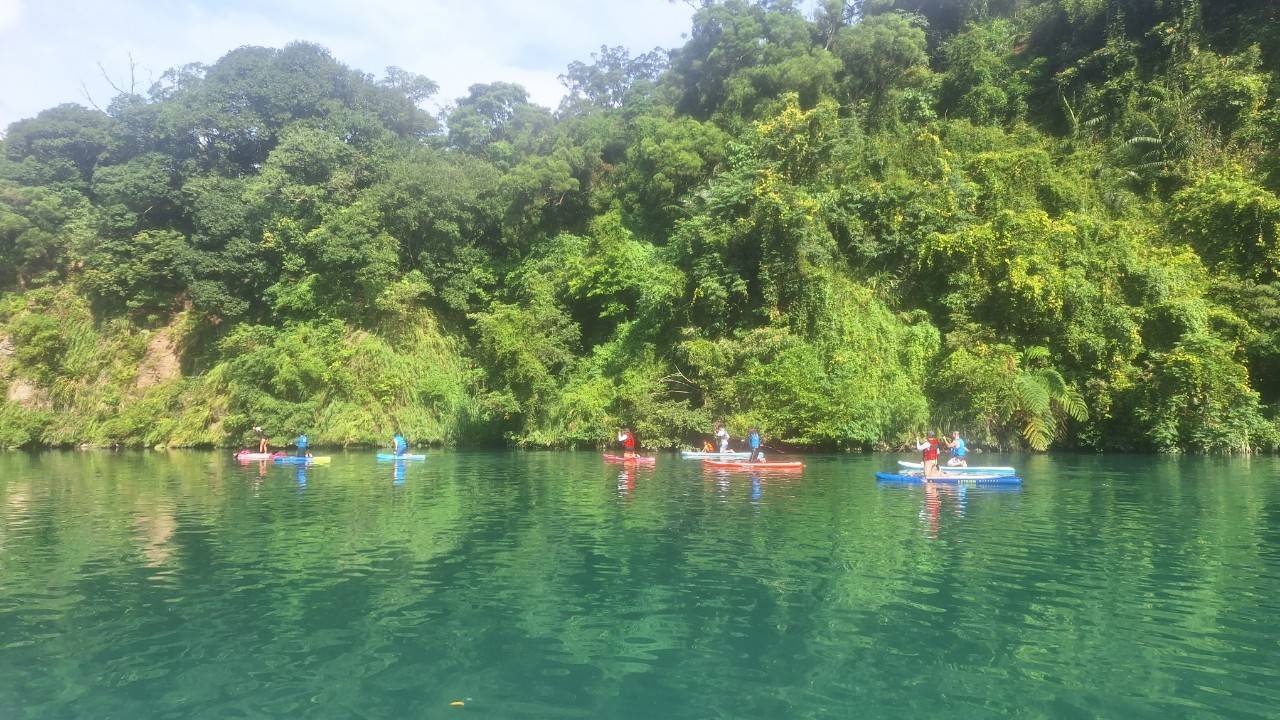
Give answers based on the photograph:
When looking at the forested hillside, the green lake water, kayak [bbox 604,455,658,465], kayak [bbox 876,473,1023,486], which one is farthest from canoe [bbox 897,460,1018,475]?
kayak [bbox 604,455,658,465]

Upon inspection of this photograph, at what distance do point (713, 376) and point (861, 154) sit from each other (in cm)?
1399

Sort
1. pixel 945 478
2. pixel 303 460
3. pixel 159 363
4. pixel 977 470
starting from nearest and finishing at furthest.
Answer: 1. pixel 977 470
2. pixel 945 478
3. pixel 303 460
4. pixel 159 363

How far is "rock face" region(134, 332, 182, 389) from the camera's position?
44938 mm

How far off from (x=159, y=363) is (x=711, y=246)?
111ft

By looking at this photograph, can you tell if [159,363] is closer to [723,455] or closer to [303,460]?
[303,460]

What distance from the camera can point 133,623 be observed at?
8820 mm

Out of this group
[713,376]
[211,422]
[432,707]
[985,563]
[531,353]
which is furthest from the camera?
[211,422]

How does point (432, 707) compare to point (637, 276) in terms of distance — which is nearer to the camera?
point (432, 707)

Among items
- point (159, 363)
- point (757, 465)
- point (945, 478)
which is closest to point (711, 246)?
point (757, 465)

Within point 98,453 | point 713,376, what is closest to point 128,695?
point 713,376

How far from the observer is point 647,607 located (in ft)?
30.8

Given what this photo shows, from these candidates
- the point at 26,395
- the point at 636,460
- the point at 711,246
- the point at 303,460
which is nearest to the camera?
the point at 636,460

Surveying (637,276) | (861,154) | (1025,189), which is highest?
(861,154)

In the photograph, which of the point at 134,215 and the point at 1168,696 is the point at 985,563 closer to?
the point at 1168,696
